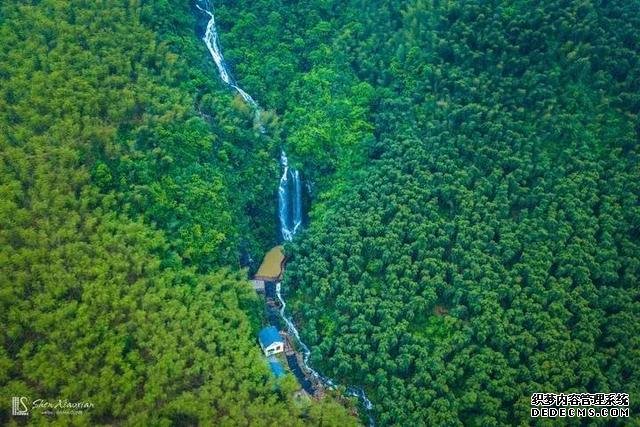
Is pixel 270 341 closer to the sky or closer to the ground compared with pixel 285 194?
closer to the ground

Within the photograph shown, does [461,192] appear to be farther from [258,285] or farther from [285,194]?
[258,285]

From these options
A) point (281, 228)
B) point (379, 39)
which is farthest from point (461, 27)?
point (281, 228)

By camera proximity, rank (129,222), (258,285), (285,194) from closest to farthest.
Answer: (129,222) → (258,285) → (285,194)

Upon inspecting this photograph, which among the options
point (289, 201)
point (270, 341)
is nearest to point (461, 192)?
point (289, 201)

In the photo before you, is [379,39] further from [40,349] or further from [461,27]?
[40,349]

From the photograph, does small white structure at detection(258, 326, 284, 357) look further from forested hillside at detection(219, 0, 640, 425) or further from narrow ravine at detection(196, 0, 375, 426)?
forested hillside at detection(219, 0, 640, 425)

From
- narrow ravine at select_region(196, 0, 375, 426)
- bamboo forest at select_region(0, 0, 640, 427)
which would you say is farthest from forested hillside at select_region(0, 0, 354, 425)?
narrow ravine at select_region(196, 0, 375, 426)

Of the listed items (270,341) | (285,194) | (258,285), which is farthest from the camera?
(285,194)
